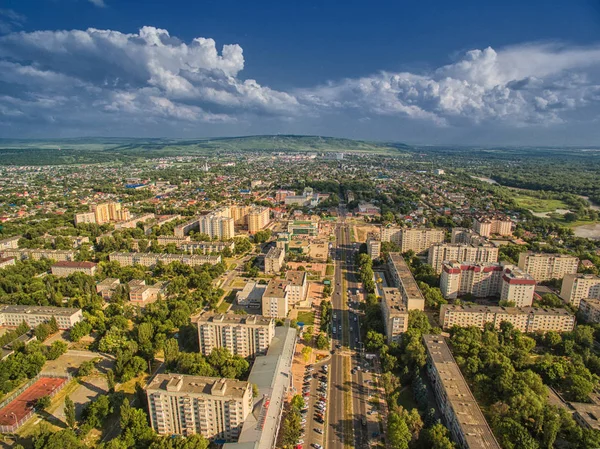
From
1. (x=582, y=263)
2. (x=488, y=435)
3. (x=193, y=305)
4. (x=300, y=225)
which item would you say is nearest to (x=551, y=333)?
(x=488, y=435)

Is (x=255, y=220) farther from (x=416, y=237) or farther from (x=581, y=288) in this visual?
(x=581, y=288)

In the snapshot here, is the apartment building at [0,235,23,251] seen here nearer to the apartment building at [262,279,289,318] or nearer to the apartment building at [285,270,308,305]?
the apartment building at [262,279,289,318]

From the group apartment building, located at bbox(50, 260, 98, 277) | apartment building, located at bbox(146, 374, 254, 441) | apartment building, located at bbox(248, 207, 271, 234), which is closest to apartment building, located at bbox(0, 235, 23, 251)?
apartment building, located at bbox(50, 260, 98, 277)

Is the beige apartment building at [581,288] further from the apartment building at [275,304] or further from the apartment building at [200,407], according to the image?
the apartment building at [200,407]

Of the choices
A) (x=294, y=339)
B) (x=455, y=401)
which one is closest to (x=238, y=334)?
(x=294, y=339)

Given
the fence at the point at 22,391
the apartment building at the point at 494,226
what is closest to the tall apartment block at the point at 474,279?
the apartment building at the point at 494,226

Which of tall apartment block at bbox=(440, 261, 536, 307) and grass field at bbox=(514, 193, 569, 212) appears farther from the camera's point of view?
grass field at bbox=(514, 193, 569, 212)
